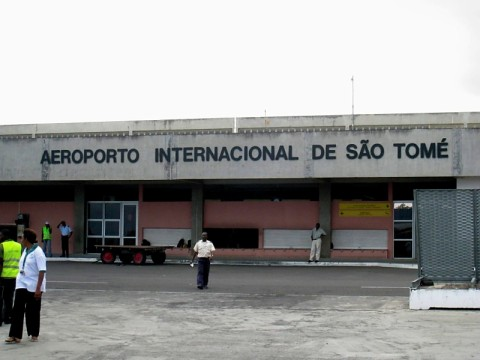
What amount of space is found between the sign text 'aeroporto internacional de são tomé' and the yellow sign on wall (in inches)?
124

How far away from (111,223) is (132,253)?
6.90m

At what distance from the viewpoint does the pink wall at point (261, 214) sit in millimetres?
35812

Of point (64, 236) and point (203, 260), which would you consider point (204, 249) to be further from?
point (64, 236)

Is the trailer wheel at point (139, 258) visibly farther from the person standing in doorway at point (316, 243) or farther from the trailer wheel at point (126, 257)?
the person standing in doorway at point (316, 243)

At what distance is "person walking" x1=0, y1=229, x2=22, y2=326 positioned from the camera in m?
13.5

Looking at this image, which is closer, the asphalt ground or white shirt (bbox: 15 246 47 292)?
the asphalt ground

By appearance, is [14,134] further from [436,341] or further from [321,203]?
[436,341]

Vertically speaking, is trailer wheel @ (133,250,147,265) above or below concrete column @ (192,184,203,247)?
below

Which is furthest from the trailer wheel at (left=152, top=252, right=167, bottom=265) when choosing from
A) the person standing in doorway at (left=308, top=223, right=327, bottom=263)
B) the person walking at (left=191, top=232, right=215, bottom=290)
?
the person walking at (left=191, top=232, right=215, bottom=290)

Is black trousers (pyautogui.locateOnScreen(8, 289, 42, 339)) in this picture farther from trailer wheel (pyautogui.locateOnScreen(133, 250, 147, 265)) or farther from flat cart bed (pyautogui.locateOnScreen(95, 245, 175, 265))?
trailer wheel (pyautogui.locateOnScreen(133, 250, 147, 265))

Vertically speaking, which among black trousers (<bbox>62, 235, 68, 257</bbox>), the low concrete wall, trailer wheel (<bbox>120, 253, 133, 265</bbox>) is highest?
black trousers (<bbox>62, 235, 68, 257</bbox>)

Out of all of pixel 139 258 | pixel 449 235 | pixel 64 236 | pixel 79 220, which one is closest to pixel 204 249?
pixel 449 235

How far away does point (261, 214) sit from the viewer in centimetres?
3650

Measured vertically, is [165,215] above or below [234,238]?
above
